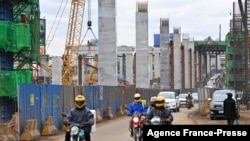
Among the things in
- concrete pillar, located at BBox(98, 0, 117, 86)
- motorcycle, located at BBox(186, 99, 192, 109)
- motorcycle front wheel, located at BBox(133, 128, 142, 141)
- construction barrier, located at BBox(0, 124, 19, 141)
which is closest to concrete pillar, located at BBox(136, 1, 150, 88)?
motorcycle, located at BBox(186, 99, 192, 109)

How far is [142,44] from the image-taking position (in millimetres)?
70688

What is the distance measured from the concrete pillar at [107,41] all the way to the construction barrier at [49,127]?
25.3 m

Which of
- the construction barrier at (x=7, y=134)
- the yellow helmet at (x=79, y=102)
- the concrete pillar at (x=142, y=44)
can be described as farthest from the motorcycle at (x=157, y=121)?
the concrete pillar at (x=142, y=44)

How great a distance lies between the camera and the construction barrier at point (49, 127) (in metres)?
26.8

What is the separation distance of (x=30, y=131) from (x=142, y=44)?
46893mm

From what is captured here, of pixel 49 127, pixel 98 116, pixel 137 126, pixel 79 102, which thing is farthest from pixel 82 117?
pixel 98 116

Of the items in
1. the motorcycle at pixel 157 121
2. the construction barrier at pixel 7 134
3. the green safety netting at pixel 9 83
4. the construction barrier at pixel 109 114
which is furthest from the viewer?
the construction barrier at pixel 109 114

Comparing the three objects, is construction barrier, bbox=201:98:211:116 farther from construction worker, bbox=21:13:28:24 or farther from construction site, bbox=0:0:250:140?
construction worker, bbox=21:13:28:24

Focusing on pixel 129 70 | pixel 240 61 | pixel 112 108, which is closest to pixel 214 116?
pixel 112 108

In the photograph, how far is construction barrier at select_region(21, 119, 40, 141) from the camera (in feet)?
79.3

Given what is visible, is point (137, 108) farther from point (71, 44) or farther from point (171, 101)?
point (71, 44)

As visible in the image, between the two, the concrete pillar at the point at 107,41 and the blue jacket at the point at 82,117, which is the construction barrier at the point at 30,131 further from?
the concrete pillar at the point at 107,41

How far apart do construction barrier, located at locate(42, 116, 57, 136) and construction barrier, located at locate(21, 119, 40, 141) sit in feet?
4.11

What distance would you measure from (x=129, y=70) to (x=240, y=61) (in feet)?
99.0
